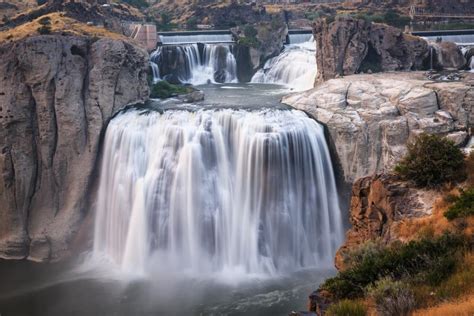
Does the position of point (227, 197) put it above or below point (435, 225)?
below

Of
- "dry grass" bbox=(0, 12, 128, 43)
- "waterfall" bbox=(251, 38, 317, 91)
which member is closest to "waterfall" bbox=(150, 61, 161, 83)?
"dry grass" bbox=(0, 12, 128, 43)

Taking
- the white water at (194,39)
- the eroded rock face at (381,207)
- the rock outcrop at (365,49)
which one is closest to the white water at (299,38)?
the white water at (194,39)

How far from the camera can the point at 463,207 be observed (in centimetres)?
1341

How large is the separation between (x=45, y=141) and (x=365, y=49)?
24.7 meters

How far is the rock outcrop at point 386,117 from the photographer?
2678cm

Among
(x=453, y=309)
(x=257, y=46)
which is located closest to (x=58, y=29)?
(x=257, y=46)

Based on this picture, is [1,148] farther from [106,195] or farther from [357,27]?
[357,27]

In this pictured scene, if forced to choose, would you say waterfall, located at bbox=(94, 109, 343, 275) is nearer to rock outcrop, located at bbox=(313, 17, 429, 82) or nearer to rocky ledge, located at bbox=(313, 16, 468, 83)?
rock outcrop, located at bbox=(313, 17, 429, 82)

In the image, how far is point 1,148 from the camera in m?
29.5

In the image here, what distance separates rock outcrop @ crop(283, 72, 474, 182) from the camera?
26781 mm

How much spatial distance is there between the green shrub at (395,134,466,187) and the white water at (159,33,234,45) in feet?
132

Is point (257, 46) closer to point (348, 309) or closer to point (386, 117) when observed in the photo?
point (386, 117)

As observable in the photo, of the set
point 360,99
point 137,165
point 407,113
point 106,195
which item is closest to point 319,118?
point 360,99

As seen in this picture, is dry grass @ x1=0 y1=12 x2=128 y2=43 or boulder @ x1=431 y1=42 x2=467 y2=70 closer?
dry grass @ x1=0 y1=12 x2=128 y2=43
